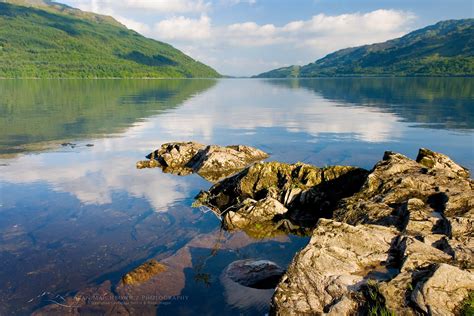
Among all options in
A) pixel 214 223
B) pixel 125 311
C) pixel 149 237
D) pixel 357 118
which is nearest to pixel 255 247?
pixel 214 223

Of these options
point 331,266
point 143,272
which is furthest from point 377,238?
point 143,272

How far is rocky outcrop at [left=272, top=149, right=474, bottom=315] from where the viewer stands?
324 inches

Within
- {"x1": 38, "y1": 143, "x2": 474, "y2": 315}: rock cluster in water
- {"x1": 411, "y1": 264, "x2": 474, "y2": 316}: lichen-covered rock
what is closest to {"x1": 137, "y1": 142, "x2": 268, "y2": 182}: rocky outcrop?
{"x1": 38, "y1": 143, "x2": 474, "y2": 315}: rock cluster in water

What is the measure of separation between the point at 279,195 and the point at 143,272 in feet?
29.1

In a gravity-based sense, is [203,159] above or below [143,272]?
above

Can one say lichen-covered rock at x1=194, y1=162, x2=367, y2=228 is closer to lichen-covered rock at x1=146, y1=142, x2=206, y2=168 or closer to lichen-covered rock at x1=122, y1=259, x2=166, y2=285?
lichen-covered rock at x1=122, y1=259, x2=166, y2=285

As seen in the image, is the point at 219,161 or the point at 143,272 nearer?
the point at 143,272

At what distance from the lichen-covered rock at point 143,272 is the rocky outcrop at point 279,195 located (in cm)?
456

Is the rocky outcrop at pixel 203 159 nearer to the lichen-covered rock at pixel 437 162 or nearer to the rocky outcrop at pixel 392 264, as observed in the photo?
the lichen-covered rock at pixel 437 162

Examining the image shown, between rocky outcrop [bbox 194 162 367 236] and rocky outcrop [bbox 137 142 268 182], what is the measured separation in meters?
4.31

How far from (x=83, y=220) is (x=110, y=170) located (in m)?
9.46

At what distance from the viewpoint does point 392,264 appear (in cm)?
1010

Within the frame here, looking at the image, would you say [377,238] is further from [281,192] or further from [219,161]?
[219,161]

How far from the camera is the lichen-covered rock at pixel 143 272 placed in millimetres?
12448
